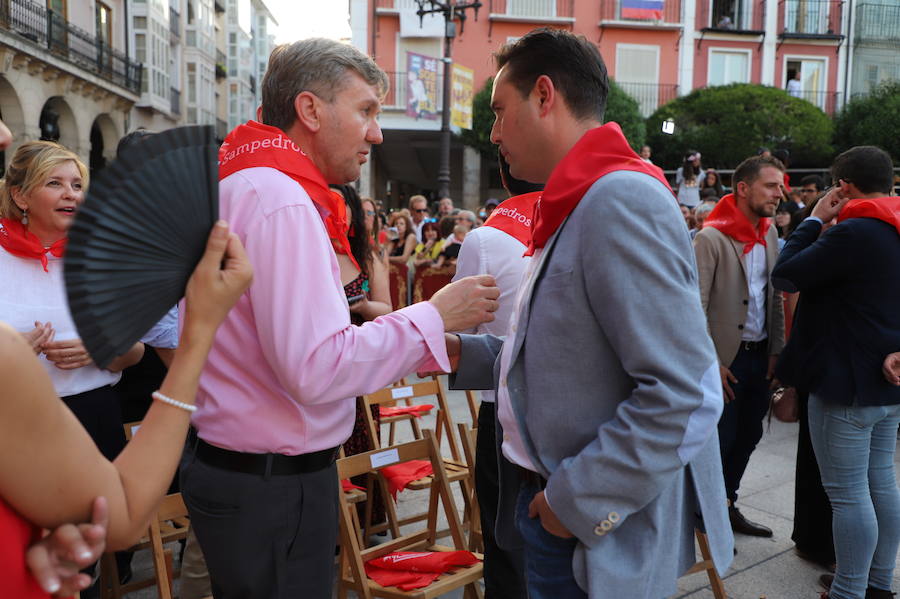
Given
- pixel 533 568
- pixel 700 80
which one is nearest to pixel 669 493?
pixel 533 568

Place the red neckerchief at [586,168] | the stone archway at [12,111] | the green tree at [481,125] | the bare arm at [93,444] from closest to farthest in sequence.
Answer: the bare arm at [93,444], the red neckerchief at [586,168], the stone archway at [12,111], the green tree at [481,125]

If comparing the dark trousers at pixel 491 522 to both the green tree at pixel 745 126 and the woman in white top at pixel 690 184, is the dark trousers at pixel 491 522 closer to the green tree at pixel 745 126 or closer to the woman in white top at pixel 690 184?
the woman in white top at pixel 690 184

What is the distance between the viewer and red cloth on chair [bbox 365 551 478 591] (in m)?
2.89

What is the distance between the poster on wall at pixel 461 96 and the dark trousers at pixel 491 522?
1217 centimetres

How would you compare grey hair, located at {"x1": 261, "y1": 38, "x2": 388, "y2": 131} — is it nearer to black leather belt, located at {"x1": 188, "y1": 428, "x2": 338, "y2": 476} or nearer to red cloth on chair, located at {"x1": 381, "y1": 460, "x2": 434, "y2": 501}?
black leather belt, located at {"x1": 188, "y1": 428, "x2": 338, "y2": 476}

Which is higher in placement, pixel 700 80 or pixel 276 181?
pixel 700 80

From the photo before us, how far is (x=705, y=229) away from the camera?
14.3ft

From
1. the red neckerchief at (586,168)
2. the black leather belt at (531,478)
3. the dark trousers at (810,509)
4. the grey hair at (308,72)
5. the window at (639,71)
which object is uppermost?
the window at (639,71)

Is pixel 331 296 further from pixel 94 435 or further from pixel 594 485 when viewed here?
pixel 94 435

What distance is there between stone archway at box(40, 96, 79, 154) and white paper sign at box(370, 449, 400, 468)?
19.4 meters

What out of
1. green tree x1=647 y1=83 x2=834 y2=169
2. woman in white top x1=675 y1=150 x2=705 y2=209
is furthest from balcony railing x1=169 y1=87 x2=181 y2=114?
woman in white top x1=675 y1=150 x2=705 y2=209

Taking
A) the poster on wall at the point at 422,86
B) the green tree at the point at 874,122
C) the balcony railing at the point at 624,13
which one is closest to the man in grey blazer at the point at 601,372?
the poster on wall at the point at 422,86

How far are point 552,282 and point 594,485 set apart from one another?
431 millimetres

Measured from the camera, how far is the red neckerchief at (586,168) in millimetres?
1579
